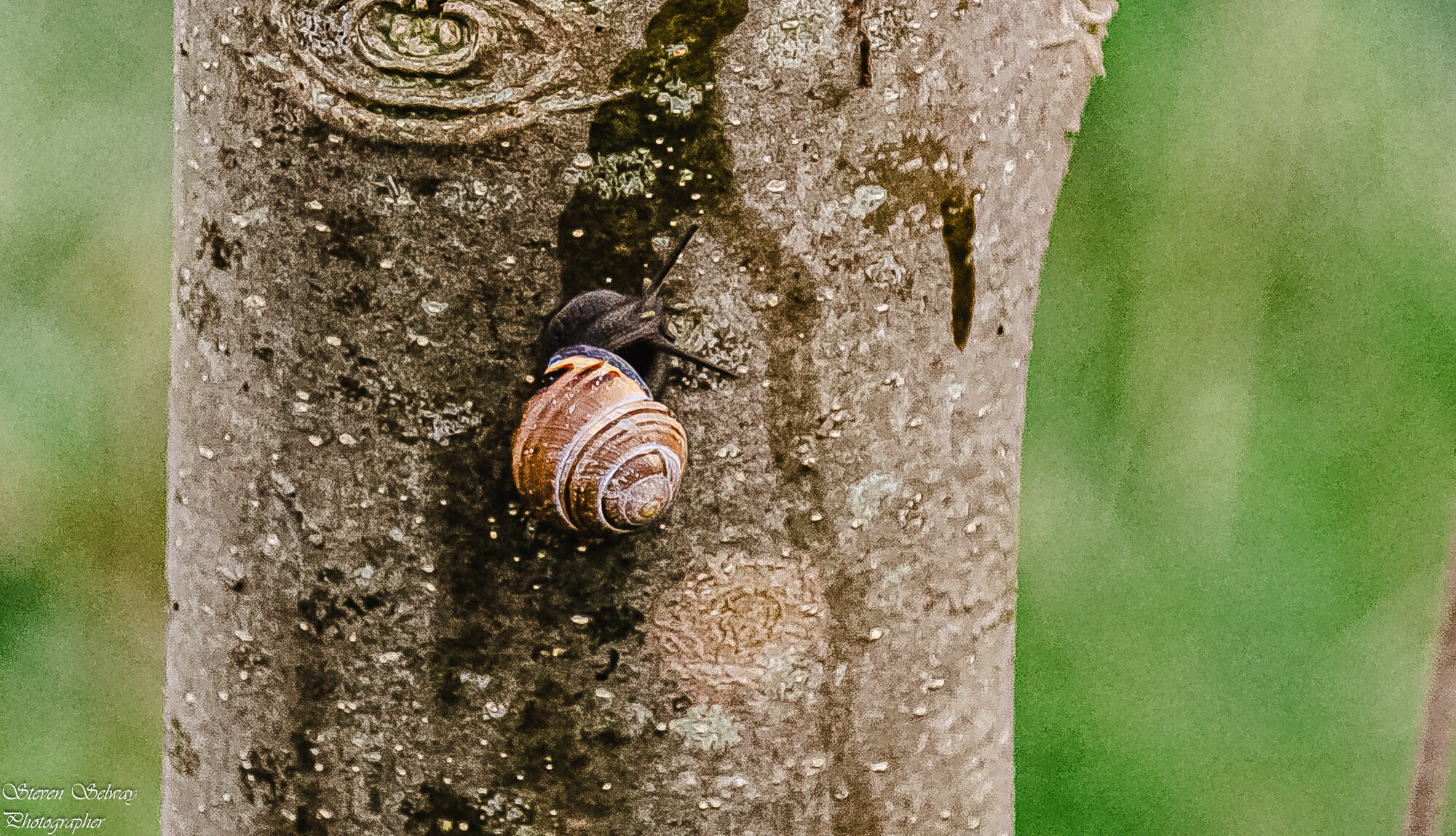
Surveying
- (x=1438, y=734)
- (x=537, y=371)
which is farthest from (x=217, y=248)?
(x=1438, y=734)

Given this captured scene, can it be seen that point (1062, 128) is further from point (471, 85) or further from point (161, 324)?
point (161, 324)

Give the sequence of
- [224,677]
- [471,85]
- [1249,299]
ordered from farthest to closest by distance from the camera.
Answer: [1249,299]
[224,677]
[471,85]

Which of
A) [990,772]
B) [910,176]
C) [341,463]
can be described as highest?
[910,176]

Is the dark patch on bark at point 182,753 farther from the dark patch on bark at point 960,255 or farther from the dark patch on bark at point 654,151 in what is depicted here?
the dark patch on bark at point 960,255

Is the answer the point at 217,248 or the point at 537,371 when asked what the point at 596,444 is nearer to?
the point at 537,371

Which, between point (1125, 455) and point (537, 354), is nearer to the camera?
point (537, 354)

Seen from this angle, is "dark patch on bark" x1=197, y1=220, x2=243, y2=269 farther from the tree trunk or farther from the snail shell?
the snail shell

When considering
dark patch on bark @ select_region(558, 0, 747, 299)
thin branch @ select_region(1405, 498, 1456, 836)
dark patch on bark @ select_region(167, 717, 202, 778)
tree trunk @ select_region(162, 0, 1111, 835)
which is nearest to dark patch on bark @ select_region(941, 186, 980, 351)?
tree trunk @ select_region(162, 0, 1111, 835)

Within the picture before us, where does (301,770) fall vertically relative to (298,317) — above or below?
below

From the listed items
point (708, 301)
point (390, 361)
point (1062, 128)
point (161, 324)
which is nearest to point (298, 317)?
point (390, 361)
